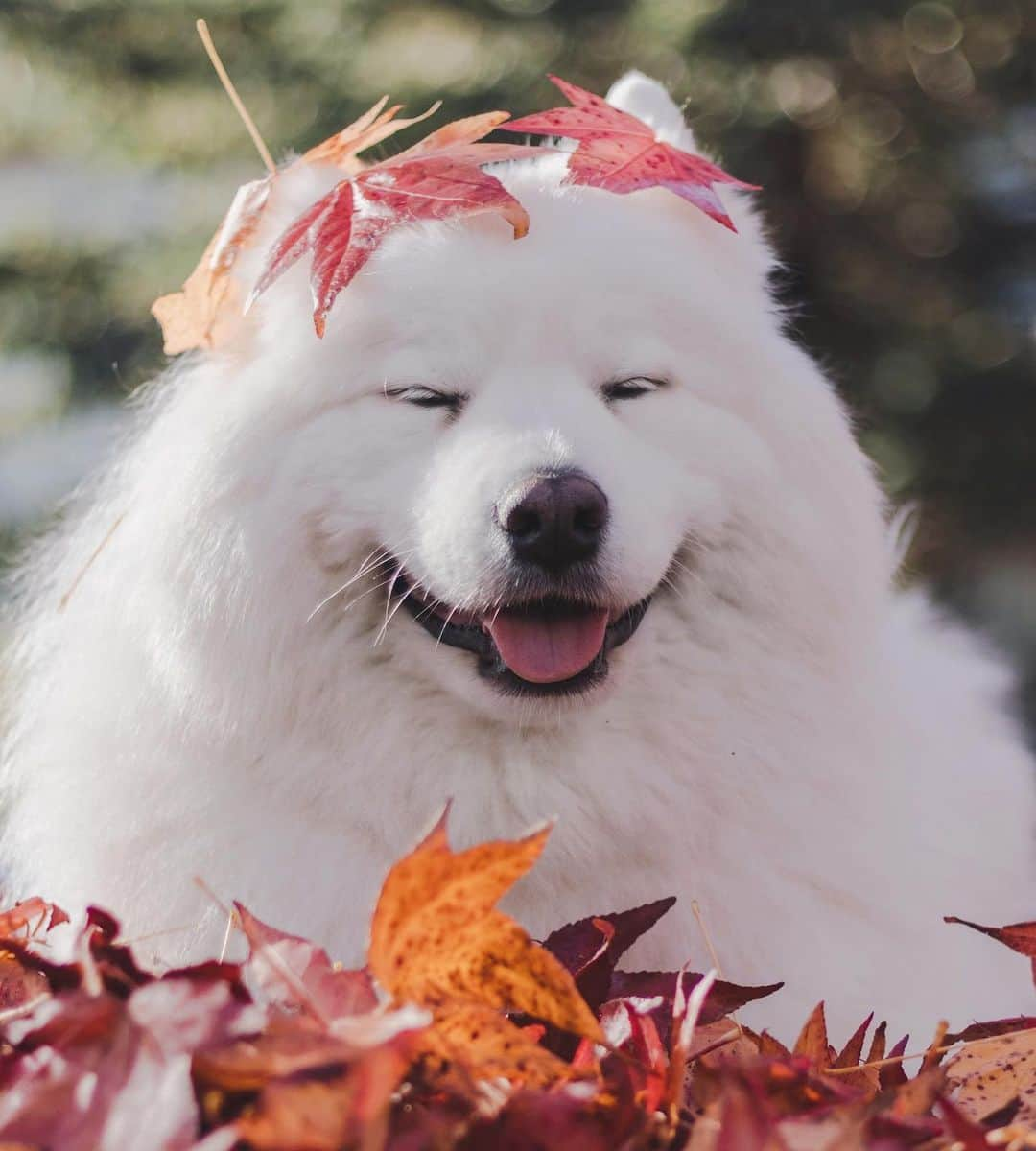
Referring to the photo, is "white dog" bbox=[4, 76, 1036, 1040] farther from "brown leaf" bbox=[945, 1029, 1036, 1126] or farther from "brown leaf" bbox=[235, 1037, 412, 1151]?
"brown leaf" bbox=[235, 1037, 412, 1151]

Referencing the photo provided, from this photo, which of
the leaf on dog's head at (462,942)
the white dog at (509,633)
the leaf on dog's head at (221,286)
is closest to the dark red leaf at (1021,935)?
the leaf on dog's head at (462,942)

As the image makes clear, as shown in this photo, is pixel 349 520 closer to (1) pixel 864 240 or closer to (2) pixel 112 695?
(2) pixel 112 695

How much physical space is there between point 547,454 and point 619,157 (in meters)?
0.44

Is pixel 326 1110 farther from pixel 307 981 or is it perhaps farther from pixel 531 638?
pixel 531 638

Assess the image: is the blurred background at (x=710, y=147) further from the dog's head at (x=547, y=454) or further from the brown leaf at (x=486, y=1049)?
the brown leaf at (x=486, y=1049)

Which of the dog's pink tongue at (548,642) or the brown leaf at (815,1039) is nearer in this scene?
the brown leaf at (815,1039)

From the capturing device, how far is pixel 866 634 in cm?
182

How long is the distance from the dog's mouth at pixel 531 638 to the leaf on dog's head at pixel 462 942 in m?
0.79

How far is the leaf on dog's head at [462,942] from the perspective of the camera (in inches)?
29.9

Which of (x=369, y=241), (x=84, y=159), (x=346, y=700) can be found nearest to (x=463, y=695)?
(x=346, y=700)

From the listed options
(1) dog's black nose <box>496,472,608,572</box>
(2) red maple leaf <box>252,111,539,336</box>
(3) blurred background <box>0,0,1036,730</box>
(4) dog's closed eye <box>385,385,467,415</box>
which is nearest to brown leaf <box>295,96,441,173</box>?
(2) red maple leaf <box>252,111,539,336</box>

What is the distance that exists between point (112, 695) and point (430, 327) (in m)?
0.64

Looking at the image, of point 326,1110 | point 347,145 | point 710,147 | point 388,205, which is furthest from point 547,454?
point 710,147

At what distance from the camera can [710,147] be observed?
401 centimetres
